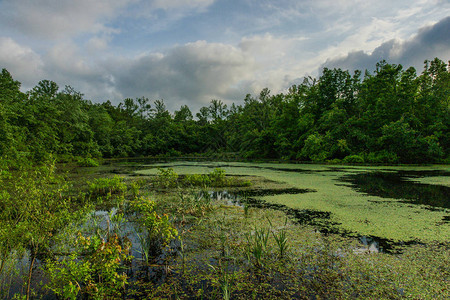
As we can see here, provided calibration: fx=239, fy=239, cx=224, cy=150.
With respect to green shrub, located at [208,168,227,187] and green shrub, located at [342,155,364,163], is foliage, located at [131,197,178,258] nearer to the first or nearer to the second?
green shrub, located at [208,168,227,187]

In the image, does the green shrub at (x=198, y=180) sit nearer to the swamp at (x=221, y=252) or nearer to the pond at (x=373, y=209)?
the pond at (x=373, y=209)

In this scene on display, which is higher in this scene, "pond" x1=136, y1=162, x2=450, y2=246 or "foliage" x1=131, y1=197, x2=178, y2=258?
"foliage" x1=131, y1=197, x2=178, y2=258

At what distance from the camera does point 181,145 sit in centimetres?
4441

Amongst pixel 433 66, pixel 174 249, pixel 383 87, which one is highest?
pixel 433 66

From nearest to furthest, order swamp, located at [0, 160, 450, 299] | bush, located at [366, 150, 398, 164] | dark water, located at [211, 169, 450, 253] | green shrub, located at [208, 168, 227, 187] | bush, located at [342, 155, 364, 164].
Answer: swamp, located at [0, 160, 450, 299] < dark water, located at [211, 169, 450, 253] < green shrub, located at [208, 168, 227, 187] < bush, located at [366, 150, 398, 164] < bush, located at [342, 155, 364, 164]

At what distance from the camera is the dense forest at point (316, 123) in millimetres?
16281

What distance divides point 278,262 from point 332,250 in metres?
0.91

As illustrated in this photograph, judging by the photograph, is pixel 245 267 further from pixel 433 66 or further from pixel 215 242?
pixel 433 66

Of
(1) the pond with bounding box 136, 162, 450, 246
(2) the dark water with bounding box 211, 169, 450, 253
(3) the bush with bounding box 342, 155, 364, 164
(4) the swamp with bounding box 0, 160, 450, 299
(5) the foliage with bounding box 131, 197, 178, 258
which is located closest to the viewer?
(4) the swamp with bounding box 0, 160, 450, 299

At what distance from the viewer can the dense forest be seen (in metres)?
16.3

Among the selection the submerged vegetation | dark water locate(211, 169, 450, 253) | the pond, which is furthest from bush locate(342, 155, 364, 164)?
dark water locate(211, 169, 450, 253)

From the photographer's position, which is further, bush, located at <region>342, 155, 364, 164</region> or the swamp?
bush, located at <region>342, 155, 364, 164</region>

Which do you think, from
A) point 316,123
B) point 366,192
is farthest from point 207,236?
point 316,123

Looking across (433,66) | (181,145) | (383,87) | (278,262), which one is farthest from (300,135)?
(278,262)
